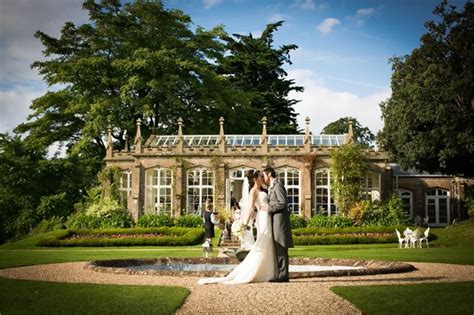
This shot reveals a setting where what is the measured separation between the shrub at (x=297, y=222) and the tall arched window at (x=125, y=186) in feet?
36.5

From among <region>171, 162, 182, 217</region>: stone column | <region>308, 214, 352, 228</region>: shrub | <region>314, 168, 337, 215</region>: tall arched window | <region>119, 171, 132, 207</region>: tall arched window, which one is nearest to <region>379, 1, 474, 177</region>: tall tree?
<region>308, 214, 352, 228</region>: shrub

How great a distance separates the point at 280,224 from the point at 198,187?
2599 cm

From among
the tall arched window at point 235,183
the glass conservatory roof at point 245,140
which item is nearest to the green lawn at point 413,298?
the tall arched window at point 235,183

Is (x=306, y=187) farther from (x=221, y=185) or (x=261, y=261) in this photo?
(x=261, y=261)

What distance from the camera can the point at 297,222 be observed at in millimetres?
33281

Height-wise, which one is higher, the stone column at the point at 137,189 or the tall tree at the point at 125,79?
the tall tree at the point at 125,79

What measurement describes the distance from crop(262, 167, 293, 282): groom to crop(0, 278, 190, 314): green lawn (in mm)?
1917

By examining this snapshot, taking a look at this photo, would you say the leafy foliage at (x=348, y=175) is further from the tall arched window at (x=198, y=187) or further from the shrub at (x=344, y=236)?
the tall arched window at (x=198, y=187)

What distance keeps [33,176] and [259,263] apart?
2891 cm

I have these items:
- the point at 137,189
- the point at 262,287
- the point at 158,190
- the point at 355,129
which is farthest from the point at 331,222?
the point at 355,129

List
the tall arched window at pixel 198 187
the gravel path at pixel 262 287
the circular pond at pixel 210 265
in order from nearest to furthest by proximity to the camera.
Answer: the gravel path at pixel 262 287 → the circular pond at pixel 210 265 → the tall arched window at pixel 198 187

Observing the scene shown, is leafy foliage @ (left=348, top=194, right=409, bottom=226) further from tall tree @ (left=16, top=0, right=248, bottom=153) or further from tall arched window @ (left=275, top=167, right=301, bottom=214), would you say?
tall tree @ (left=16, top=0, right=248, bottom=153)

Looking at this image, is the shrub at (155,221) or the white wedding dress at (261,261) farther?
the shrub at (155,221)

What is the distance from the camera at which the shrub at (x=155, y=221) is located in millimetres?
33844
